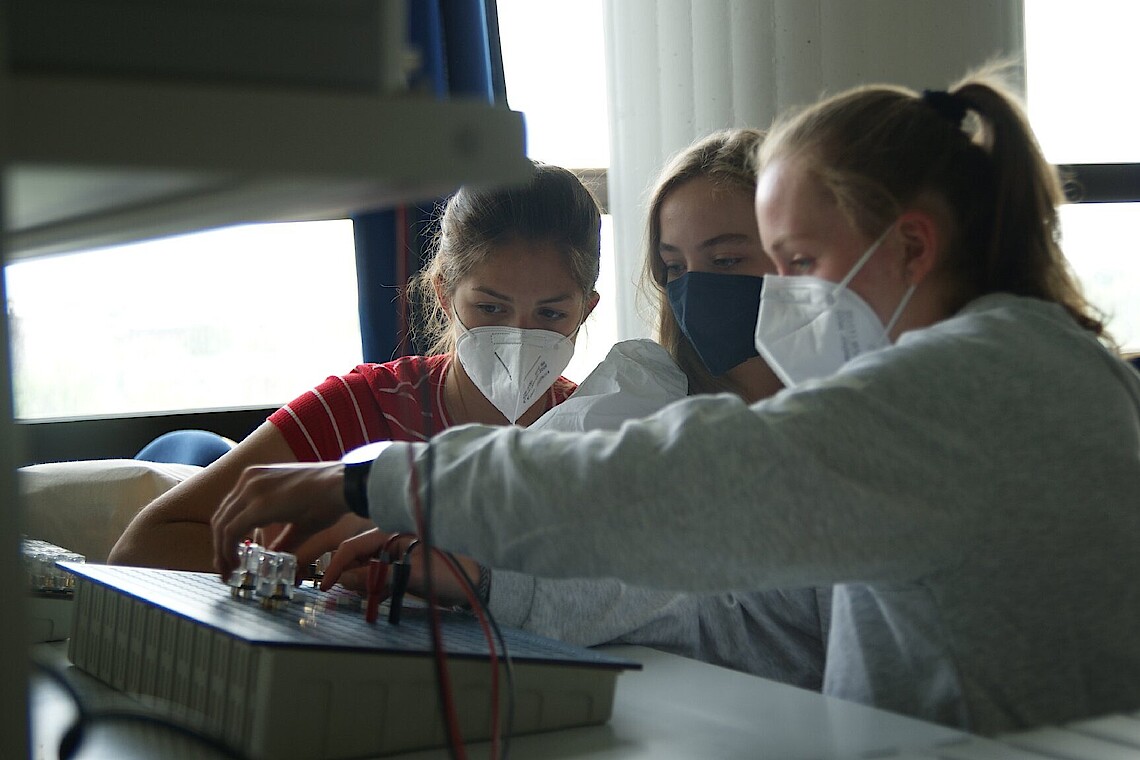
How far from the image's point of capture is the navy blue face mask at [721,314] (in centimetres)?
150

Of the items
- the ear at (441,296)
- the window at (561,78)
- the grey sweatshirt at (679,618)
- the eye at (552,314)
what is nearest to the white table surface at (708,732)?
the grey sweatshirt at (679,618)

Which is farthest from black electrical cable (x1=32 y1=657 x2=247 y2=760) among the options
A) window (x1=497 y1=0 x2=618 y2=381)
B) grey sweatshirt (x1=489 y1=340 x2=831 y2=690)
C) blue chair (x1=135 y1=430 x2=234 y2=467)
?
window (x1=497 y1=0 x2=618 y2=381)

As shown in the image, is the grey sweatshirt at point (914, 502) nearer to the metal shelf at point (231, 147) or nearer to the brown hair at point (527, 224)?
the metal shelf at point (231, 147)

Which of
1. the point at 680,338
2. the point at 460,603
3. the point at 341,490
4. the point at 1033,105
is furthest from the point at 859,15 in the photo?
the point at 341,490

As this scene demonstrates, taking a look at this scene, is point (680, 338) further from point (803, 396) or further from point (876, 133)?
point (803, 396)

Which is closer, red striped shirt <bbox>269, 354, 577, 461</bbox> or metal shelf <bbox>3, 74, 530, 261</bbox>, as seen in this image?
metal shelf <bbox>3, 74, 530, 261</bbox>

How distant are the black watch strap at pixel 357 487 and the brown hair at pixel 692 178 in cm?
85

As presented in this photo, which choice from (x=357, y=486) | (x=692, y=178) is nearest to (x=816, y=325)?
(x=357, y=486)

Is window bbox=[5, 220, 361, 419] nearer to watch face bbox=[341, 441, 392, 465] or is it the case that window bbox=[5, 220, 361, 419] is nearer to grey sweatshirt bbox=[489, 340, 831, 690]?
grey sweatshirt bbox=[489, 340, 831, 690]

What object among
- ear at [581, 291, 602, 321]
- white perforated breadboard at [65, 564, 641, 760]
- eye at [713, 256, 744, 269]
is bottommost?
white perforated breadboard at [65, 564, 641, 760]

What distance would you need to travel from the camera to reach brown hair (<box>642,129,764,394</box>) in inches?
62.1

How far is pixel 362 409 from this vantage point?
1.81 meters

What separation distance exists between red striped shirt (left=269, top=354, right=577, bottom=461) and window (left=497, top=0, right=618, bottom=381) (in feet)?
3.44

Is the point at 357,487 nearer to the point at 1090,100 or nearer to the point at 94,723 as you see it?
the point at 94,723
